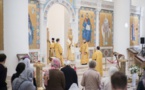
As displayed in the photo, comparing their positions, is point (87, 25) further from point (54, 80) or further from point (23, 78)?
point (23, 78)

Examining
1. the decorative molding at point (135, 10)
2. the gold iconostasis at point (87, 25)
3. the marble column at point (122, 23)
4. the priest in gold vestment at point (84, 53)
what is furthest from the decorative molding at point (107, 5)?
the priest in gold vestment at point (84, 53)

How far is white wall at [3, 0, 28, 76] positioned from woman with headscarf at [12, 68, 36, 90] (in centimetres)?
436

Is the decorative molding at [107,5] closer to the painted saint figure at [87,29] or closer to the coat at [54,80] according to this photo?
the painted saint figure at [87,29]

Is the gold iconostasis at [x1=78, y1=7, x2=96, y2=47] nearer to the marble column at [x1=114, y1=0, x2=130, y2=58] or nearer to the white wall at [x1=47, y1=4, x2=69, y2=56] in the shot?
the marble column at [x1=114, y1=0, x2=130, y2=58]

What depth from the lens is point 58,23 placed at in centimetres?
1930

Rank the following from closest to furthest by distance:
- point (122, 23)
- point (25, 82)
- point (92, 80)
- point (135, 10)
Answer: point (25, 82) < point (92, 80) < point (122, 23) < point (135, 10)

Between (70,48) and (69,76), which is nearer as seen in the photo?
(69,76)

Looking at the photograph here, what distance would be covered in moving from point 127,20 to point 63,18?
7238mm

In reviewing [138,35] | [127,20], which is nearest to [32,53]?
[127,20]

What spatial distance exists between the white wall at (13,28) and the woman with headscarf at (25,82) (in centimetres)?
436

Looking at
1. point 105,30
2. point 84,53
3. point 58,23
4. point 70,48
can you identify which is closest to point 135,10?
point 105,30

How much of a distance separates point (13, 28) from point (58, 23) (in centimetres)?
1125

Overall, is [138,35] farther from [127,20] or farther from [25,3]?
[25,3]

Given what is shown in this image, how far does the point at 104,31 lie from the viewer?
16.9 metres
